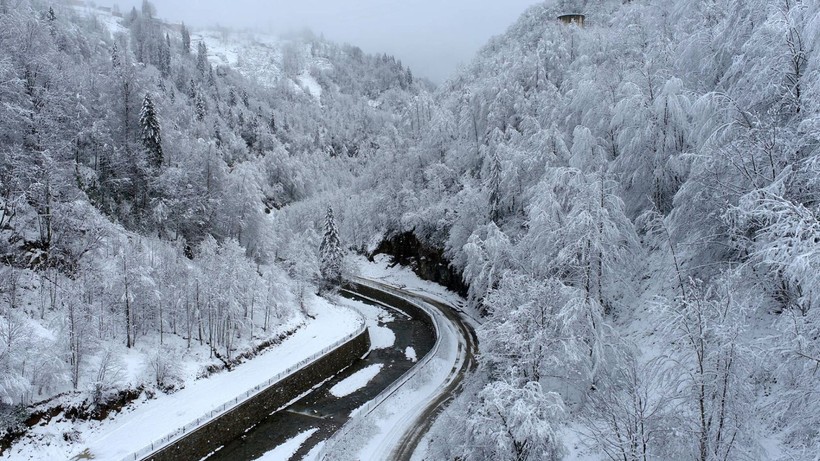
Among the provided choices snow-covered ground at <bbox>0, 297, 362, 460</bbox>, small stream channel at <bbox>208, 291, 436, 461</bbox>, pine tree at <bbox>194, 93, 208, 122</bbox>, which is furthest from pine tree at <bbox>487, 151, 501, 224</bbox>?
pine tree at <bbox>194, 93, 208, 122</bbox>

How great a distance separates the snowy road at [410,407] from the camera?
25500 mm

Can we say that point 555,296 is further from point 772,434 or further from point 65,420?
point 65,420

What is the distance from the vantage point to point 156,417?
25047 millimetres

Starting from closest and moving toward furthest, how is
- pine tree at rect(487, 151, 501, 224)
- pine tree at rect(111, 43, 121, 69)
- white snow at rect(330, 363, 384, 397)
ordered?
white snow at rect(330, 363, 384, 397), pine tree at rect(487, 151, 501, 224), pine tree at rect(111, 43, 121, 69)

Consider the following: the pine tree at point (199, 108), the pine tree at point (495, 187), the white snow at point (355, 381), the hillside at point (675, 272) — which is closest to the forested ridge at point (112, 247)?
the white snow at point (355, 381)

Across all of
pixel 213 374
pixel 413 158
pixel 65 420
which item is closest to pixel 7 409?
pixel 65 420

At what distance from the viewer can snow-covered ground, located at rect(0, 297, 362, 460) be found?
21.4 meters

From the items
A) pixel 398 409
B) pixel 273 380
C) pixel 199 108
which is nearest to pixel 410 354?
pixel 398 409

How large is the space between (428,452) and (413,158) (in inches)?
1915

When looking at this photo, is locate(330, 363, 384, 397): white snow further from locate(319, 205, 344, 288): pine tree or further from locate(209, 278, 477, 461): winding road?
locate(319, 205, 344, 288): pine tree

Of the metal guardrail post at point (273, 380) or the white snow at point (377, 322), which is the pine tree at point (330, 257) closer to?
the white snow at point (377, 322)

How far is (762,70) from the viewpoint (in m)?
14.9

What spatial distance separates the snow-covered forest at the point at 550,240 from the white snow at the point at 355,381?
7.22 metres

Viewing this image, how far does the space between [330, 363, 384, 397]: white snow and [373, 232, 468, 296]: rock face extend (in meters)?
16.4
